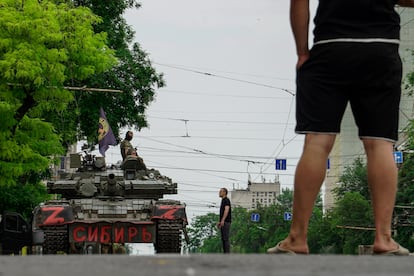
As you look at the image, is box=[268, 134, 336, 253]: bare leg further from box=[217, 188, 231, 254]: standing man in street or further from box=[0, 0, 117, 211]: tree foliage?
box=[0, 0, 117, 211]: tree foliage

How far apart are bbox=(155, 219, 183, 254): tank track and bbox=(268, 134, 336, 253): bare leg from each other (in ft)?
42.8

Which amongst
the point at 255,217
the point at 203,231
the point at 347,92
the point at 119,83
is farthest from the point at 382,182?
the point at 203,231

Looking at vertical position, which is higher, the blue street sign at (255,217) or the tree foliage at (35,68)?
the tree foliage at (35,68)

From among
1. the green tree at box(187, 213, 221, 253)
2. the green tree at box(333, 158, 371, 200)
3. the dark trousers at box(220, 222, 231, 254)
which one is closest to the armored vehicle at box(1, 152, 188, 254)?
the dark trousers at box(220, 222, 231, 254)

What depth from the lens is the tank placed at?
68.8 feet

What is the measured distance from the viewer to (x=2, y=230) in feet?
66.1

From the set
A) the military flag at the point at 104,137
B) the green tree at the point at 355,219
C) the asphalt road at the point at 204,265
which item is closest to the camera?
the asphalt road at the point at 204,265

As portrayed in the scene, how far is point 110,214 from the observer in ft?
71.5

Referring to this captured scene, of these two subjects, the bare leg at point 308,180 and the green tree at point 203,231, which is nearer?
the bare leg at point 308,180

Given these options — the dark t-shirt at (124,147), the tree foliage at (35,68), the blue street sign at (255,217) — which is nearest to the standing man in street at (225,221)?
the dark t-shirt at (124,147)

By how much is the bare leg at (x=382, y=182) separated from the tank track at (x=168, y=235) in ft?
42.7

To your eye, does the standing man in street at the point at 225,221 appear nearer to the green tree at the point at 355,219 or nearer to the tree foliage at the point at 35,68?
the tree foliage at the point at 35,68

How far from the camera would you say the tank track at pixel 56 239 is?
20922mm

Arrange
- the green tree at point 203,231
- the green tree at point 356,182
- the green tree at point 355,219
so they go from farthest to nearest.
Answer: the green tree at point 203,231 → the green tree at point 356,182 → the green tree at point 355,219
